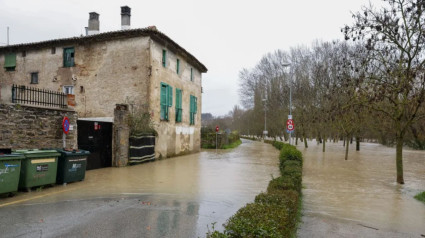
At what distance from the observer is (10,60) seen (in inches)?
833

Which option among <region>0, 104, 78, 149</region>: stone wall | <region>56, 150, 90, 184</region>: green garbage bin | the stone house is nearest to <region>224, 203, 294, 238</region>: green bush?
<region>56, 150, 90, 184</region>: green garbage bin

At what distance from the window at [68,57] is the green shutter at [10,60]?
4.44 m

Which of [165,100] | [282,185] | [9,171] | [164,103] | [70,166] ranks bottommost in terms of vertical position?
[282,185]

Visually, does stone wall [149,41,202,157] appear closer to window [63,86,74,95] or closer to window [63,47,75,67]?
window [63,47,75,67]

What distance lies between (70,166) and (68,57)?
40.0 feet

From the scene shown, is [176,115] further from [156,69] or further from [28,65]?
[28,65]

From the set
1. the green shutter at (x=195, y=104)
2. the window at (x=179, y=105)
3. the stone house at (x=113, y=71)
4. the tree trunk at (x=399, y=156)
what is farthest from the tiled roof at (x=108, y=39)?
the tree trunk at (x=399, y=156)

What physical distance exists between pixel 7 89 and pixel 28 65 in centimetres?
1170

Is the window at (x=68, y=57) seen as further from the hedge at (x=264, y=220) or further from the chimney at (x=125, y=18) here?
the hedge at (x=264, y=220)

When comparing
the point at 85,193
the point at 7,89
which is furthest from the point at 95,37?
the point at 85,193

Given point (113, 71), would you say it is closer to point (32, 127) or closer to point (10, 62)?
point (32, 127)

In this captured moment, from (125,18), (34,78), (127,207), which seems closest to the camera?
(127,207)

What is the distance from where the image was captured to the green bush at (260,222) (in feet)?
11.8

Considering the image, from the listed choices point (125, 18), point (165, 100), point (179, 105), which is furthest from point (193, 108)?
point (125, 18)
